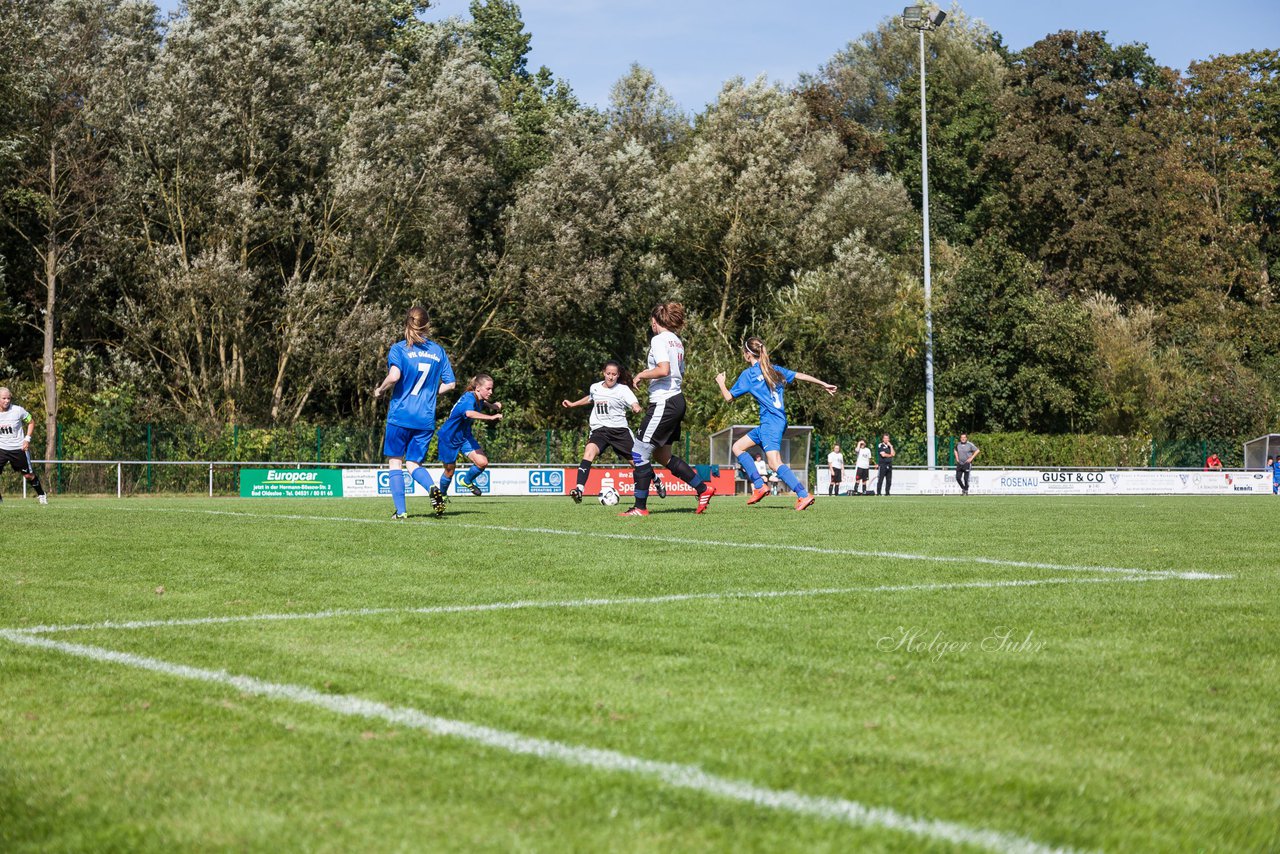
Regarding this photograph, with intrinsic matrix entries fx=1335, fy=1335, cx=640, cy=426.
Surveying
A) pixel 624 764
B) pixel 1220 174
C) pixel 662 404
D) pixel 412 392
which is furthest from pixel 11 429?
pixel 1220 174

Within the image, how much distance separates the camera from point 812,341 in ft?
147

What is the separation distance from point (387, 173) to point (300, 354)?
5.86m

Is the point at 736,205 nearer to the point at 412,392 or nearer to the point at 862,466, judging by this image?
the point at 862,466

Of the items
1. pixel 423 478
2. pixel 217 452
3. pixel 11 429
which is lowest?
pixel 423 478

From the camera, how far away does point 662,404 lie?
15.8m

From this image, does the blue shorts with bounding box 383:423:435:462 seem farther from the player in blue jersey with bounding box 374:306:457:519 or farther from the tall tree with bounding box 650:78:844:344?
the tall tree with bounding box 650:78:844:344

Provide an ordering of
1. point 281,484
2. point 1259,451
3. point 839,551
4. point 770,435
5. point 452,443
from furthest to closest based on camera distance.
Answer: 1. point 1259,451
2. point 281,484
3. point 452,443
4. point 770,435
5. point 839,551

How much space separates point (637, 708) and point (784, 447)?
34.7 meters

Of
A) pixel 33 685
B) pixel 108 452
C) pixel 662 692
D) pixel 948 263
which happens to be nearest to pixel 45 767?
pixel 33 685

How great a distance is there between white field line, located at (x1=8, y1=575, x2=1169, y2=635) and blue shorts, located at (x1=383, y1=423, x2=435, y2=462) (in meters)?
7.70

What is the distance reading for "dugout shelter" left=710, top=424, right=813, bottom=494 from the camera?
1444 inches

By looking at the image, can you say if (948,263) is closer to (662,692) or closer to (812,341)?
(812,341)

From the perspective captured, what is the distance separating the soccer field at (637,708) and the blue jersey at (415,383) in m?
5.96

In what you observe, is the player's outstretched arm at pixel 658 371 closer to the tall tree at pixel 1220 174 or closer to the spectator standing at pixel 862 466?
the spectator standing at pixel 862 466
